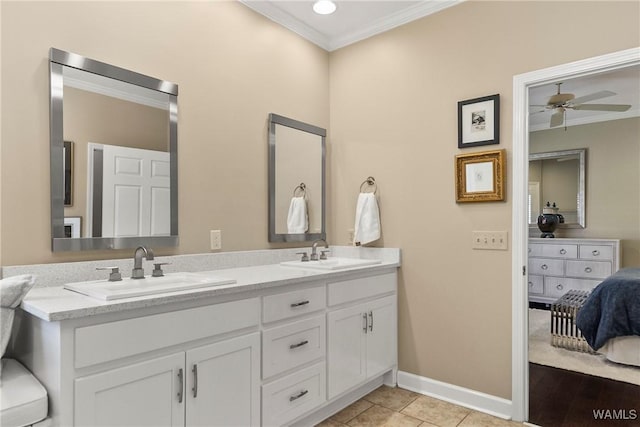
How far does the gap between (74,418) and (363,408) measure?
166cm

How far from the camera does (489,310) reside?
239 centimetres

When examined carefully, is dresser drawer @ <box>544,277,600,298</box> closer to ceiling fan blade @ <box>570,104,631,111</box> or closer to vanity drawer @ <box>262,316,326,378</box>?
ceiling fan blade @ <box>570,104,631,111</box>

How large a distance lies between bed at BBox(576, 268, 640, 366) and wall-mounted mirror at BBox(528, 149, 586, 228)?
2394mm

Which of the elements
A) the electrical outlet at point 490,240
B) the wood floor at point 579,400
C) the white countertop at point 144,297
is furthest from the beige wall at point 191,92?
the wood floor at point 579,400

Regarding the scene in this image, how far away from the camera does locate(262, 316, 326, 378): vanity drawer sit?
1872 millimetres

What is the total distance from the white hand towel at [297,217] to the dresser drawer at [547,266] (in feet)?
13.0

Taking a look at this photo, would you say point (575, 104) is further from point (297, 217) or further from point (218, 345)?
point (218, 345)

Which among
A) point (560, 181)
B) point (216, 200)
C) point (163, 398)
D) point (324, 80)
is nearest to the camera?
point (163, 398)

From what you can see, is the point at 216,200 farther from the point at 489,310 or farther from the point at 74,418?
the point at 489,310

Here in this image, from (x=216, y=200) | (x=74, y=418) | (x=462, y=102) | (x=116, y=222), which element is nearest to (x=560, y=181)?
(x=462, y=102)

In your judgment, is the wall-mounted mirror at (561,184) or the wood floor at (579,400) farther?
the wall-mounted mirror at (561,184)

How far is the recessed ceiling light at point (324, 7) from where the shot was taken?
255 cm

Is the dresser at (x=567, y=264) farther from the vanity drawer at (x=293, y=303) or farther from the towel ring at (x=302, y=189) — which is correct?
the vanity drawer at (x=293, y=303)

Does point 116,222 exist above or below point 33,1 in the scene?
below
